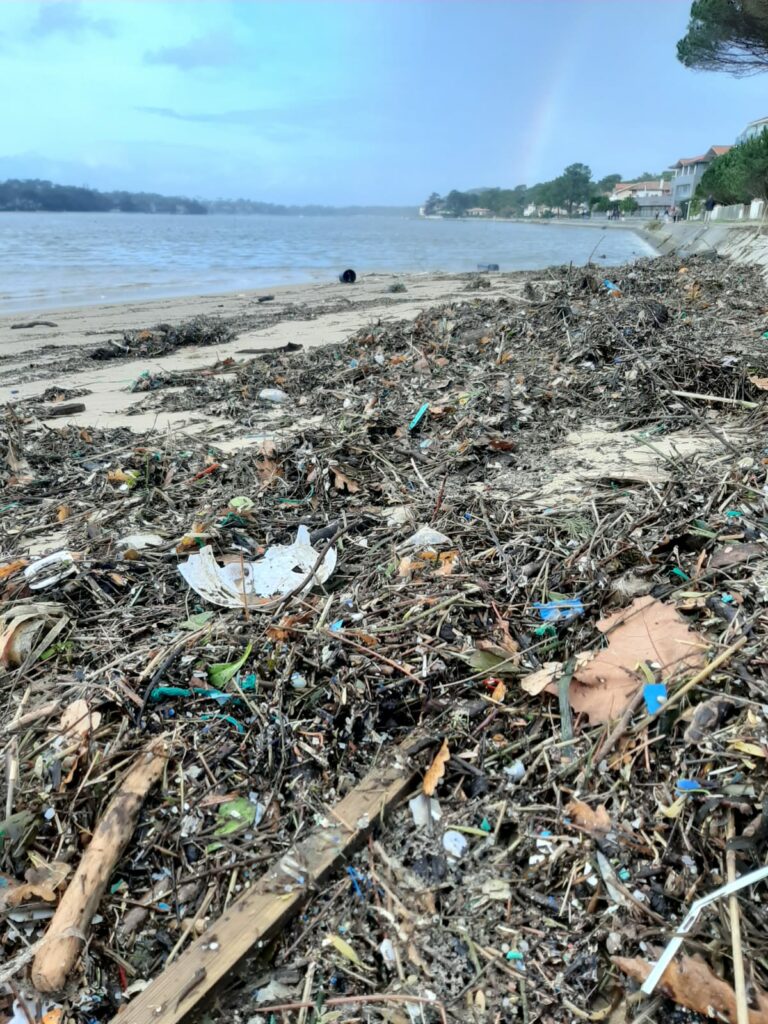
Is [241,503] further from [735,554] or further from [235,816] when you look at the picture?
[735,554]

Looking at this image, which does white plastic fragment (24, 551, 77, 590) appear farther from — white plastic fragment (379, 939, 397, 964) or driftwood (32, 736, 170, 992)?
white plastic fragment (379, 939, 397, 964)

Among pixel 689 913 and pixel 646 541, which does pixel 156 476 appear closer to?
pixel 646 541

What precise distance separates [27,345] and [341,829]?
453 inches

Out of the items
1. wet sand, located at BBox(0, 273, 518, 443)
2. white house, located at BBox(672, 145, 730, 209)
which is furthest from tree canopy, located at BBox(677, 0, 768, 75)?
white house, located at BBox(672, 145, 730, 209)

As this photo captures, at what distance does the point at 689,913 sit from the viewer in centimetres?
138

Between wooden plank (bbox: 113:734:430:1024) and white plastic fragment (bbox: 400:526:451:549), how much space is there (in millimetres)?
1084

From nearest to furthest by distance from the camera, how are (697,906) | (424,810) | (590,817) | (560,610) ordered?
(697,906) < (590,817) < (424,810) < (560,610)

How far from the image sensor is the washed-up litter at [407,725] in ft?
4.83

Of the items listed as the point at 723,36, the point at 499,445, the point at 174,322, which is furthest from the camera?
the point at 723,36

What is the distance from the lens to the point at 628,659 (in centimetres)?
195

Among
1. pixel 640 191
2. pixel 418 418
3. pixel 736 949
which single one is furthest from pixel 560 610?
pixel 640 191

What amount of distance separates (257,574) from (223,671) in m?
0.63

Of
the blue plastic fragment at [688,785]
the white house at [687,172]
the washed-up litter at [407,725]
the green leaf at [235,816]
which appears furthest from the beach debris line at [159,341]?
the white house at [687,172]

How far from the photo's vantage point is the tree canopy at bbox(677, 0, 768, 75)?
1035 inches
